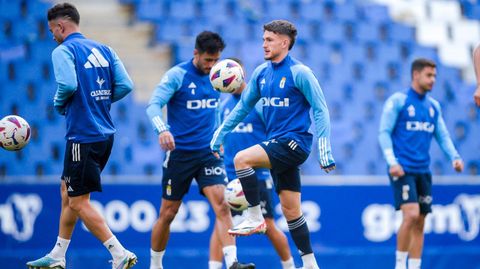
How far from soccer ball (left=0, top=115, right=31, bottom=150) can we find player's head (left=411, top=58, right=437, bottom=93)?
16.6ft

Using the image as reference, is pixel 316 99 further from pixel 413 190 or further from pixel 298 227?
pixel 413 190

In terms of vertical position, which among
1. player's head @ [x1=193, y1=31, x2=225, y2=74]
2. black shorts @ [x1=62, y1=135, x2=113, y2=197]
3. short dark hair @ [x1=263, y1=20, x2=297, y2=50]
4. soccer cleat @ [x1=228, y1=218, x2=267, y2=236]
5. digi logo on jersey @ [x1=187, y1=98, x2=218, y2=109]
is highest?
short dark hair @ [x1=263, y1=20, x2=297, y2=50]

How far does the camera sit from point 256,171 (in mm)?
10039

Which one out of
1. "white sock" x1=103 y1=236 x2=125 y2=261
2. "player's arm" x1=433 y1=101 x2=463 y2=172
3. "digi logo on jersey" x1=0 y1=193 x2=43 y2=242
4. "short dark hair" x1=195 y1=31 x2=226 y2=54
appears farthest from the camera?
"digi logo on jersey" x1=0 y1=193 x2=43 y2=242

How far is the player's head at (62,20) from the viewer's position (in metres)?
8.21

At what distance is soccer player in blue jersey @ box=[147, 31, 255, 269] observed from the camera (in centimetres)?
935

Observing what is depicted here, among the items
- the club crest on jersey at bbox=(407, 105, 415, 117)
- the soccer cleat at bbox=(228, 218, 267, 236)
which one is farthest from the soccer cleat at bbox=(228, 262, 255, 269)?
the club crest on jersey at bbox=(407, 105, 415, 117)

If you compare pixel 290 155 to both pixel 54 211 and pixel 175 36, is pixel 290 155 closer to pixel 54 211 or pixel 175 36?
pixel 54 211

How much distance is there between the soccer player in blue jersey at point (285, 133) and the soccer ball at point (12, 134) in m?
2.09

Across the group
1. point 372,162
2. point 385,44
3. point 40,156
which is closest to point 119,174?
point 40,156

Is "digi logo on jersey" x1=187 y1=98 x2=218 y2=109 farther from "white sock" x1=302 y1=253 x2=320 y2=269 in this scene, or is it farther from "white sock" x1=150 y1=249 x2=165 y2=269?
"white sock" x1=302 y1=253 x2=320 y2=269

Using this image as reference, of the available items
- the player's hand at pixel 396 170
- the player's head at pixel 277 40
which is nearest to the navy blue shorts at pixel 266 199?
the player's hand at pixel 396 170

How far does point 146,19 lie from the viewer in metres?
16.6

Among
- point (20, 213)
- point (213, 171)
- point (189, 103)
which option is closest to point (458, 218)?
point (213, 171)
